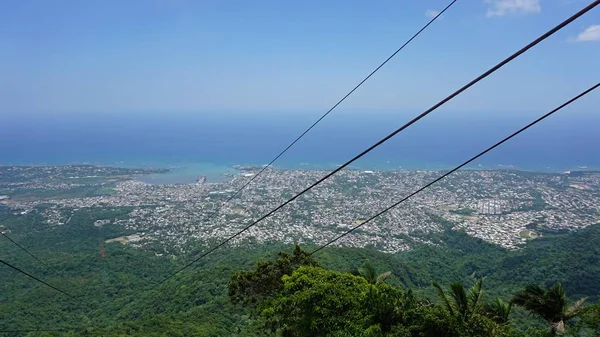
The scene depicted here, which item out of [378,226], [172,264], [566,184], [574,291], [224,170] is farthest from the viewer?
[224,170]

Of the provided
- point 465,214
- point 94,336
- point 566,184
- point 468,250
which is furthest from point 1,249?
point 566,184

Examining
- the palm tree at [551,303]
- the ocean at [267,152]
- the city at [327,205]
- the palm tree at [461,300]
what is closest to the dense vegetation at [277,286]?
the palm tree at [461,300]

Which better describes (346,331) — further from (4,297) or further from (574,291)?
(4,297)

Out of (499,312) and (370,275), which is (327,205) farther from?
(499,312)

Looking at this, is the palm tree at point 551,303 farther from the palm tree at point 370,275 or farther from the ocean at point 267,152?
the ocean at point 267,152

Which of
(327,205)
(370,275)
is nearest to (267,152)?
(327,205)
